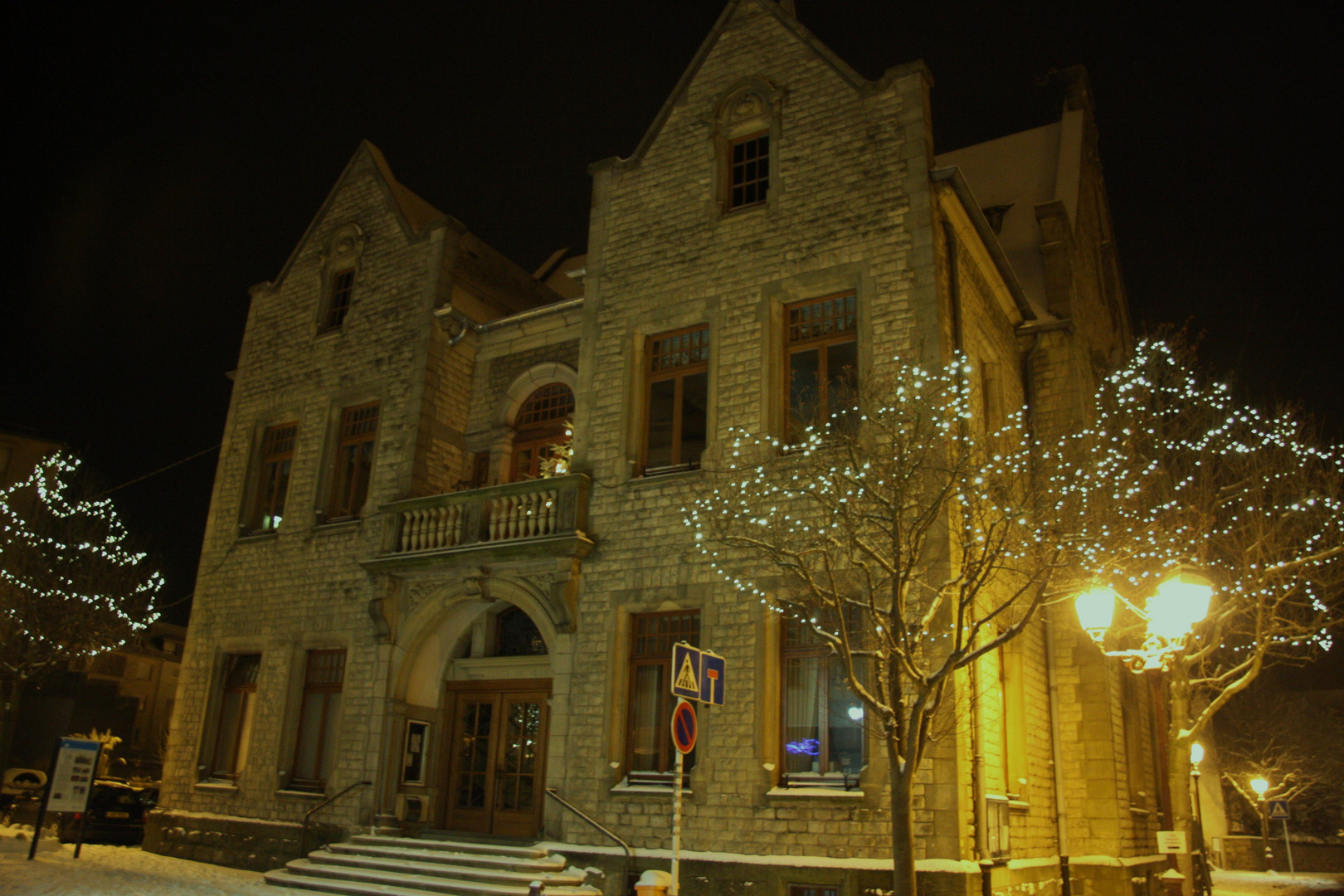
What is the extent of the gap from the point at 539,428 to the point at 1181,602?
38.2 ft

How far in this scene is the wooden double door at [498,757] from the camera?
1574 centimetres

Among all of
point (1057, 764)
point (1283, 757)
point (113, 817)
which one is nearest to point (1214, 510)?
point (1057, 764)

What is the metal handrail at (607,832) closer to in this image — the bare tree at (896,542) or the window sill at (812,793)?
the window sill at (812,793)

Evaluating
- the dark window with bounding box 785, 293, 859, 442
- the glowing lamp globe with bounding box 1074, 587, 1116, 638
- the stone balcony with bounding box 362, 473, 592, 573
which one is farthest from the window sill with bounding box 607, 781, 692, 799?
the glowing lamp globe with bounding box 1074, 587, 1116, 638

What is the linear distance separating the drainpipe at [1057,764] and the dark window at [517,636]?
26.5ft

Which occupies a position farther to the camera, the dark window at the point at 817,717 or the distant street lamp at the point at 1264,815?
the distant street lamp at the point at 1264,815

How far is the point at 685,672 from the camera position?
9797mm

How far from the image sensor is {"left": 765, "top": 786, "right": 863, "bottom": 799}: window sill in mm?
11938

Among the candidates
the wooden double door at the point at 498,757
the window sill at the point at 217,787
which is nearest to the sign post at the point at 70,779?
the window sill at the point at 217,787

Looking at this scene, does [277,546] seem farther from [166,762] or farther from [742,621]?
[742,621]

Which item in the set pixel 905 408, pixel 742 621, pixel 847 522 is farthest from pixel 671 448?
pixel 847 522

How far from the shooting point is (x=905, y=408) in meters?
11.8

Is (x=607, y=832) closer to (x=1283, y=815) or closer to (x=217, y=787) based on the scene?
(x=217, y=787)

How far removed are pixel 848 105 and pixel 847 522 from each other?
7.86m
